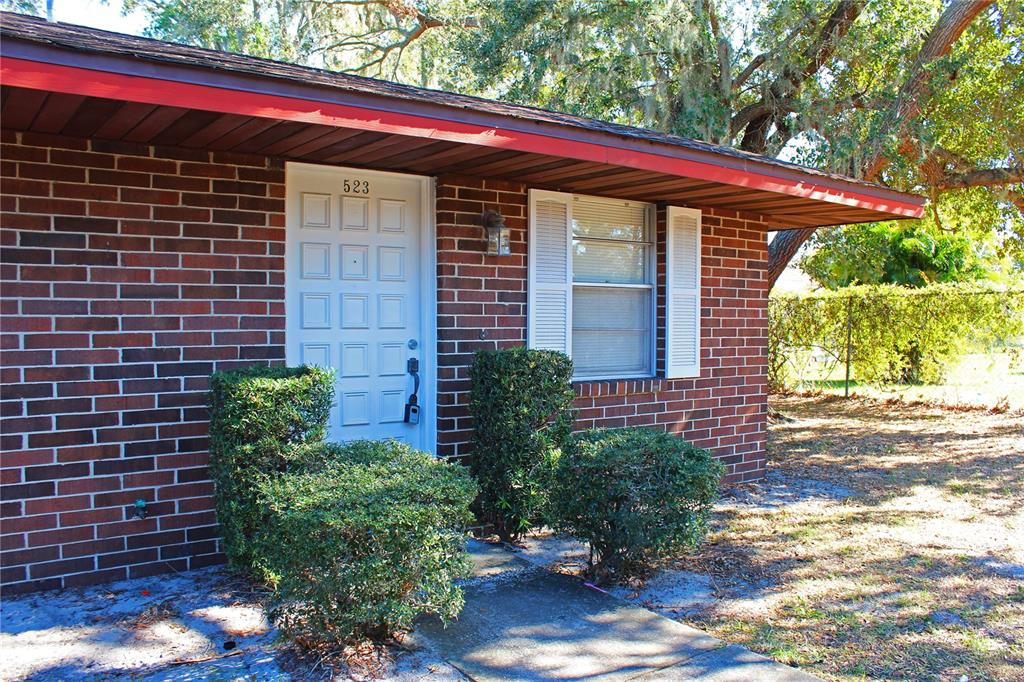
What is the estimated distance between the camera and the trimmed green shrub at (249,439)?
15.3 ft

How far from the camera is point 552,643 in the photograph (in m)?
4.17

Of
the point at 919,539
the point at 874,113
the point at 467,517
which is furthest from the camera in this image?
the point at 874,113

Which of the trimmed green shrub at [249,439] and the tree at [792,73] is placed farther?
the tree at [792,73]

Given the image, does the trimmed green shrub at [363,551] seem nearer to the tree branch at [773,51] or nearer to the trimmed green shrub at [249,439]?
the trimmed green shrub at [249,439]

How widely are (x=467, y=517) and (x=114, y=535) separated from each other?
2.40 m

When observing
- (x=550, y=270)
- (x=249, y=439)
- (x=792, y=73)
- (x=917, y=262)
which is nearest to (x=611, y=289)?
(x=550, y=270)

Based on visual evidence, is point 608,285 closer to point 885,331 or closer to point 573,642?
point 573,642

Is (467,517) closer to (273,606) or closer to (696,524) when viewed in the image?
(273,606)

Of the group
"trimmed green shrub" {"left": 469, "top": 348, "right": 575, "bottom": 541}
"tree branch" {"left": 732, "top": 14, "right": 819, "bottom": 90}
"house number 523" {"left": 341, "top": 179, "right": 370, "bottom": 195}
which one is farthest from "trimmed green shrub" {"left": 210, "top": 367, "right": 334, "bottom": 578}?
"tree branch" {"left": 732, "top": 14, "right": 819, "bottom": 90}

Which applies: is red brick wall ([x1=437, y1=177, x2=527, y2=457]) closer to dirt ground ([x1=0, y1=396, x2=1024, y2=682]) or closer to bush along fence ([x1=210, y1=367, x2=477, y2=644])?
dirt ground ([x1=0, y1=396, x2=1024, y2=682])

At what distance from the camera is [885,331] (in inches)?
612

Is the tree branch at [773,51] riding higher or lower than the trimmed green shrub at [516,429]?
higher

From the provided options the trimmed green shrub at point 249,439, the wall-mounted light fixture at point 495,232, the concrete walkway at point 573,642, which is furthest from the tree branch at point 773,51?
the trimmed green shrub at point 249,439

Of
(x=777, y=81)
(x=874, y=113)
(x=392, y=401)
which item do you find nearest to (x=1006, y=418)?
(x=874, y=113)
